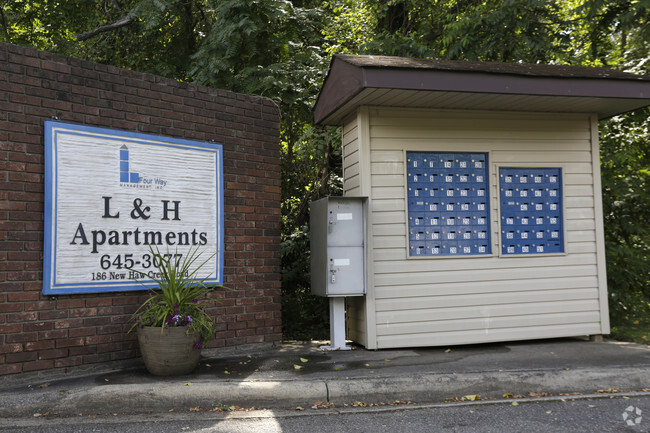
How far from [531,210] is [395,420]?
4.06 m

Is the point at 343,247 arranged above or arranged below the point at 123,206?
below

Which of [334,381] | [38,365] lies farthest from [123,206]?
[334,381]

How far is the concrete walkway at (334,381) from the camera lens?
4750 millimetres

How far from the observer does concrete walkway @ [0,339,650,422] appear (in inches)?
187

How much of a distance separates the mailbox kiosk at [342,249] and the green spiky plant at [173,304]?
152 centimetres

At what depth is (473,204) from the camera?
7367mm

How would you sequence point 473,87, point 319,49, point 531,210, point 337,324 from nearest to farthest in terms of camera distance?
1. point 473,87
2. point 337,324
3. point 531,210
4. point 319,49

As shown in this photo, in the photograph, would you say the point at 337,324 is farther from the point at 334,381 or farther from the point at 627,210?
the point at 627,210

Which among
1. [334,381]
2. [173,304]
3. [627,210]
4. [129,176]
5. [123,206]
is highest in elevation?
[129,176]

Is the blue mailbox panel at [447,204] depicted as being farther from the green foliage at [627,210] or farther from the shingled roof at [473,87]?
the green foliage at [627,210]

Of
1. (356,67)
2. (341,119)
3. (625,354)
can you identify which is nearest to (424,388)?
(625,354)

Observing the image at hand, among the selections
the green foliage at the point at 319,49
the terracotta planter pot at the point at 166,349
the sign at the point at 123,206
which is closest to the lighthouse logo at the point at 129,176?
the sign at the point at 123,206

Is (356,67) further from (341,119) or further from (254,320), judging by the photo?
(254,320)

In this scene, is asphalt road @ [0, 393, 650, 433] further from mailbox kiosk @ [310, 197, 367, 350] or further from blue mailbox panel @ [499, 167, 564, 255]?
blue mailbox panel @ [499, 167, 564, 255]
